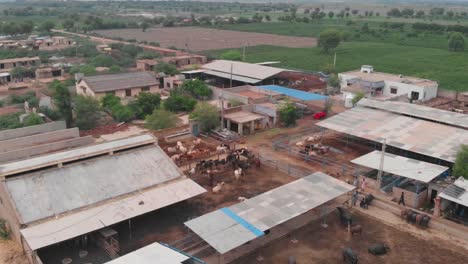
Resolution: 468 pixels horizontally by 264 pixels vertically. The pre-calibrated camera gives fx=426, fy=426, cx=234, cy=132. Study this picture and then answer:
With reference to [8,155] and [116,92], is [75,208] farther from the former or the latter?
[116,92]

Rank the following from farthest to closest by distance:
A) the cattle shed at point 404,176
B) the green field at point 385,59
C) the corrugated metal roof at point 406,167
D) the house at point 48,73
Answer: the green field at point 385,59, the house at point 48,73, the corrugated metal roof at point 406,167, the cattle shed at point 404,176

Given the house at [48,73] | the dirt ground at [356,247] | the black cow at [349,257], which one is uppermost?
the house at [48,73]

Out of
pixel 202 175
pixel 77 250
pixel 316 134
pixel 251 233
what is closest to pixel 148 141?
pixel 202 175

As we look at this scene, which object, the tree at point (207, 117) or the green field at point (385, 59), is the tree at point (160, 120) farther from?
the green field at point (385, 59)

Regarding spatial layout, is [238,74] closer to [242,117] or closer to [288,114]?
[288,114]

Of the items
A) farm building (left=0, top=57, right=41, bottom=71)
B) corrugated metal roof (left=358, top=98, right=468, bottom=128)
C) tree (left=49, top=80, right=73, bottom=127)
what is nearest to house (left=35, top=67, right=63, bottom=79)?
farm building (left=0, top=57, right=41, bottom=71)

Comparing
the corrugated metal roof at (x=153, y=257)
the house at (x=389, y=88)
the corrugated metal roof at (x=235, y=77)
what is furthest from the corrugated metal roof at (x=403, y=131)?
the corrugated metal roof at (x=153, y=257)
